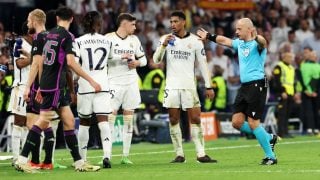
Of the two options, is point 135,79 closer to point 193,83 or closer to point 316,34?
point 193,83

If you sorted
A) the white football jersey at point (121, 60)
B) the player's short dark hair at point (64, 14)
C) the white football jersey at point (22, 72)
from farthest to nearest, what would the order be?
the white football jersey at point (121, 60) < the white football jersey at point (22, 72) < the player's short dark hair at point (64, 14)

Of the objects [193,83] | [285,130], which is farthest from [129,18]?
[285,130]

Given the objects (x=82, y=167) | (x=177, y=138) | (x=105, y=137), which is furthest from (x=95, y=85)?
(x=177, y=138)

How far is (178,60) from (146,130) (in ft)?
26.6

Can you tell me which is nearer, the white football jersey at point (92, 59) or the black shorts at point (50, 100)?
the black shorts at point (50, 100)

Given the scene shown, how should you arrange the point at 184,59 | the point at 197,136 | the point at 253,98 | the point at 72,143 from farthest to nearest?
1. the point at 184,59
2. the point at 197,136
3. the point at 253,98
4. the point at 72,143

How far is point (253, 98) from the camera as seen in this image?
17422 mm

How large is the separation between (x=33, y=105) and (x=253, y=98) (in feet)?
12.0

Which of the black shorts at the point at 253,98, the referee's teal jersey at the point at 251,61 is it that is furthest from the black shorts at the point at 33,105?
the referee's teal jersey at the point at 251,61

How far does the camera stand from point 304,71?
94.4ft

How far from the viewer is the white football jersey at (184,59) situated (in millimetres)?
18547

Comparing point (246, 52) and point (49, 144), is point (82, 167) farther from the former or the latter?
point (246, 52)

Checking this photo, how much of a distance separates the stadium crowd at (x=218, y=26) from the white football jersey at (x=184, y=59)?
22.4 ft

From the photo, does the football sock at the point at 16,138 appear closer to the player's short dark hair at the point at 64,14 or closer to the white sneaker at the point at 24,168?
the white sneaker at the point at 24,168
